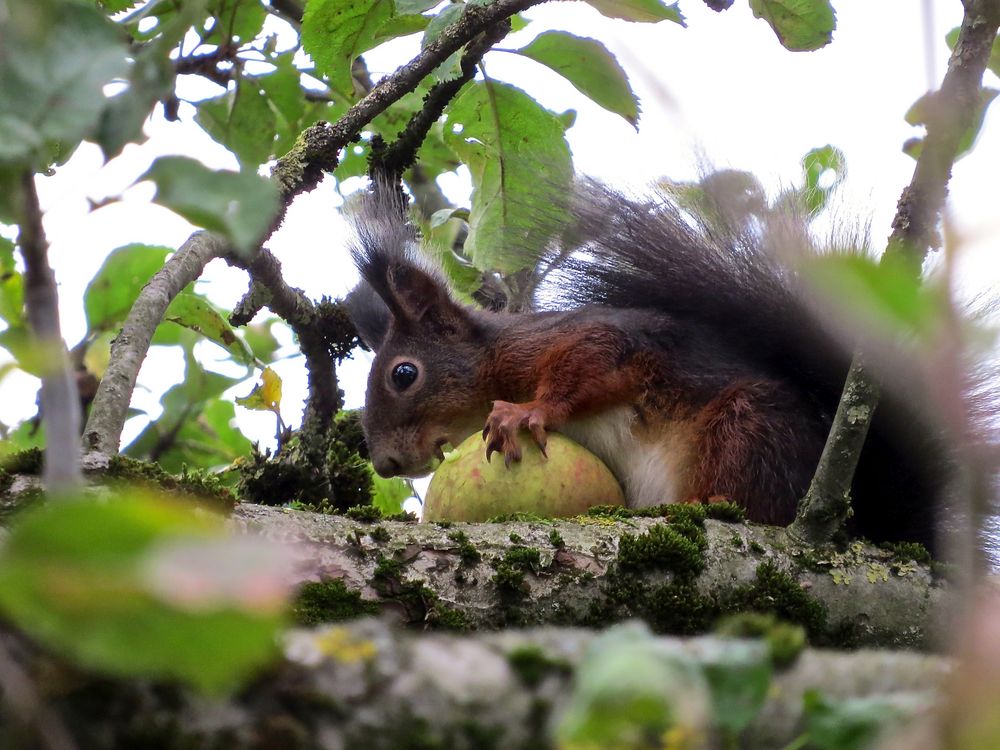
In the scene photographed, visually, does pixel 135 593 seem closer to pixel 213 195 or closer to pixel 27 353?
pixel 27 353

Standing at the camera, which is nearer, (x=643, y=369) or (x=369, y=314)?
(x=643, y=369)

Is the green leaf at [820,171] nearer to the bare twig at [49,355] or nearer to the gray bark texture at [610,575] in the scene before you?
the gray bark texture at [610,575]

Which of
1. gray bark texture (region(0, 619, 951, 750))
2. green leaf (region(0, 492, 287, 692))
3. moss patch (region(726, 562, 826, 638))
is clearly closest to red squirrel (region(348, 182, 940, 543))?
moss patch (region(726, 562, 826, 638))

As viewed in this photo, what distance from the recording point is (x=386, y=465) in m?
3.08

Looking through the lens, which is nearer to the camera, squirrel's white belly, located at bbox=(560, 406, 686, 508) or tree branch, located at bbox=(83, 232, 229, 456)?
tree branch, located at bbox=(83, 232, 229, 456)

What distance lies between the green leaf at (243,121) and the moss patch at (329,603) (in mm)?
1516

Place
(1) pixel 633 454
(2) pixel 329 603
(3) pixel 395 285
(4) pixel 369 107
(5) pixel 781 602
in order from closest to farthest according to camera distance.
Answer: (2) pixel 329 603 < (5) pixel 781 602 < (4) pixel 369 107 < (1) pixel 633 454 < (3) pixel 395 285

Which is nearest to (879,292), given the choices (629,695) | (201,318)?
(629,695)

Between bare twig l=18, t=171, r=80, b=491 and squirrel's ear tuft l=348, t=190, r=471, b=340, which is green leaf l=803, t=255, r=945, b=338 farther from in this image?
squirrel's ear tuft l=348, t=190, r=471, b=340

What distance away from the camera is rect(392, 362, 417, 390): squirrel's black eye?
10.8ft

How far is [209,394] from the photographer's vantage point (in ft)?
10.6

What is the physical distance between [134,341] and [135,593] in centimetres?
147

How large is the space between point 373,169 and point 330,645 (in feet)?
8.30

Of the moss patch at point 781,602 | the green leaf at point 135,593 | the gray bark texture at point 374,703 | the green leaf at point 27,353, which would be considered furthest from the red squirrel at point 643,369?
the green leaf at point 135,593
